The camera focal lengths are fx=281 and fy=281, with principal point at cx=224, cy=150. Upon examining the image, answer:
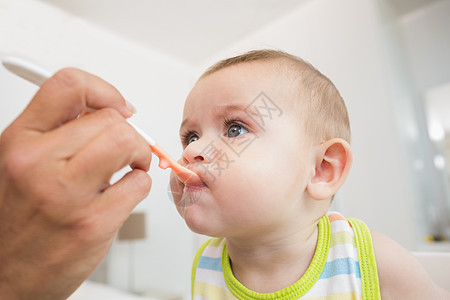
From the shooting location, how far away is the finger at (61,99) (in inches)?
10.9

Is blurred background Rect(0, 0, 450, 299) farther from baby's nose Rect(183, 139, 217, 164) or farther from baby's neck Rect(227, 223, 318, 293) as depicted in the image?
baby's neck Rect(227, 223, 318, 293)

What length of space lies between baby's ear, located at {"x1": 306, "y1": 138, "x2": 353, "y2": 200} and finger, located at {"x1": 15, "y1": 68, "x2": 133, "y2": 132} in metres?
0.36

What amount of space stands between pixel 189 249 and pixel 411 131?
156cm

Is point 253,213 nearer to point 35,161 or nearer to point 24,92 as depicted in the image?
point 35,161

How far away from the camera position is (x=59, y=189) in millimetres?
258

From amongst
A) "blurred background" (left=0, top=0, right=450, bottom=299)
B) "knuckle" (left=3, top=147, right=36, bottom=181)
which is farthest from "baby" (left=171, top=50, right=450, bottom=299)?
"knuckle" (left=3, top=147, right=36, bottom=181)

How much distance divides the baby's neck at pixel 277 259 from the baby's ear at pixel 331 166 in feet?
0.29

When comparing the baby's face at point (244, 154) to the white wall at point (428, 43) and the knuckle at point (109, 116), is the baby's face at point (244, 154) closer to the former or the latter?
the knuckle at point (109, 116)

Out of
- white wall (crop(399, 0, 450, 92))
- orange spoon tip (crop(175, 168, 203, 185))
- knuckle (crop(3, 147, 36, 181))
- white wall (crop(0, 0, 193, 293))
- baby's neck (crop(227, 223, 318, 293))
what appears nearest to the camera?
knuckle (crop(3, 147, 36, 181))

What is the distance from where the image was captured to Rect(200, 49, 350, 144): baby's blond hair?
1.64 feet

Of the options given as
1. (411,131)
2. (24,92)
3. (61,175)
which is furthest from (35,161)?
(411,131)

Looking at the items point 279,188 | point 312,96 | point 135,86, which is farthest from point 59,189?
point 135,86

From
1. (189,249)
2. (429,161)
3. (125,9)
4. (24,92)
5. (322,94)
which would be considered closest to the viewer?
(322,94)

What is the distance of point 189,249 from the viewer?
97 cm
